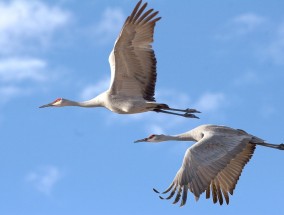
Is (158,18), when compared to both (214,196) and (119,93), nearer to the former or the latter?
(119,93)

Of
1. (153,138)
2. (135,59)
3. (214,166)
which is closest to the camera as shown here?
(214,166)

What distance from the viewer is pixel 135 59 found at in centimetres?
2264

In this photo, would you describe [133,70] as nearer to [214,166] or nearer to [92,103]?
[92,103]

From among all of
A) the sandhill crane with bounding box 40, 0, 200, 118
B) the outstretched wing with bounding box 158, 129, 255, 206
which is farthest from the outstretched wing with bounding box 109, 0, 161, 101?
the outstretched wing with bounding box 158, 129, 255, 206

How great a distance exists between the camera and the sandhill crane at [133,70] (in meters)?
22.4

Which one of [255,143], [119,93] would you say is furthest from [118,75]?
[255,143]

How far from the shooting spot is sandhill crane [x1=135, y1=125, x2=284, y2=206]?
68.5ft

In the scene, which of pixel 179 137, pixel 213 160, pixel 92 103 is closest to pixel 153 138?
pixel 179 137

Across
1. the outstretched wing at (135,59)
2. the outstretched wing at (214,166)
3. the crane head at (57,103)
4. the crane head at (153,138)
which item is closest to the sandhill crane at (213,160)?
the outstretched wing at (214,166)

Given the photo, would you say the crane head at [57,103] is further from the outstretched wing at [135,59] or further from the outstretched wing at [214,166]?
the outstretched wing at [214,166]

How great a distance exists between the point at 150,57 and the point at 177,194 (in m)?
3.18

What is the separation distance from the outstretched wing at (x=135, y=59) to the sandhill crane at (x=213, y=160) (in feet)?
4.36

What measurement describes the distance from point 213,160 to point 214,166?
4.9 inches

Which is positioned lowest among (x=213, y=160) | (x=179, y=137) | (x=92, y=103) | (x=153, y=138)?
(x=213, y=160)
